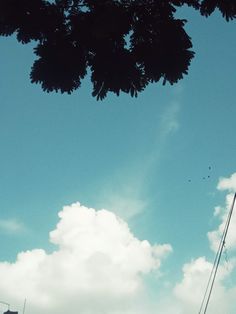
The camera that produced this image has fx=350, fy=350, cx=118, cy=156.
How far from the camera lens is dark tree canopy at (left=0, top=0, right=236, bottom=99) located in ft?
10.4

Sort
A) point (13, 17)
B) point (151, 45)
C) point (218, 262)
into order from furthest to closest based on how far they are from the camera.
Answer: point (218, 262), point (151, 45), point (13, 17)

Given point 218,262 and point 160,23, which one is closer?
point 160,23

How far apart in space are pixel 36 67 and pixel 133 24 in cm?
99

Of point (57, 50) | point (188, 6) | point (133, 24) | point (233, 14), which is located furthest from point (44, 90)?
point (233, 14)

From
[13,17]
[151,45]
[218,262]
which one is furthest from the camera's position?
[218,262]

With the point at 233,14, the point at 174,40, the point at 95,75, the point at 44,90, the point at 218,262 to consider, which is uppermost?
the point at 218,262

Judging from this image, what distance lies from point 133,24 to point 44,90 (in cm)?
104

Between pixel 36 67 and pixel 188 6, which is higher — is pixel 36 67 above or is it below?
below

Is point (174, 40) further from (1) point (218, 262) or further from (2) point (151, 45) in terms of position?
(1) point (218, 262)

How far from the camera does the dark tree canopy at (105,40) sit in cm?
318

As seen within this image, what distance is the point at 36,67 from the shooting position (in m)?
3.22

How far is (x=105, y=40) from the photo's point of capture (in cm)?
329

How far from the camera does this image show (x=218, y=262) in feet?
54.0

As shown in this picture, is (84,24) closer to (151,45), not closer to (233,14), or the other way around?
(151,45)
